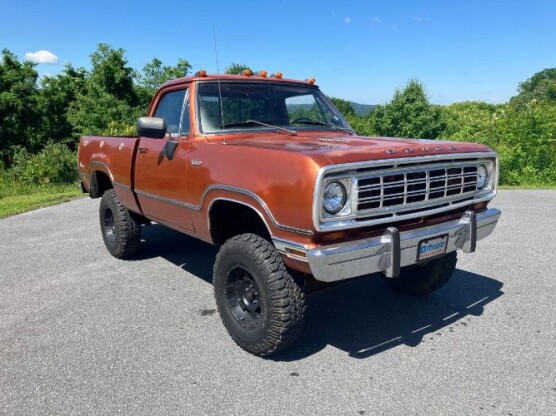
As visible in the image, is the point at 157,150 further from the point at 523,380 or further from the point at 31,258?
the point at 523,380

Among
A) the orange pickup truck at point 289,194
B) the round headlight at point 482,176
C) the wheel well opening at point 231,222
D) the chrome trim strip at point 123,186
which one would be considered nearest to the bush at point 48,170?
the chrome trim strip at point 123,186

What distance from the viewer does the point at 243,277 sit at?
343 cm

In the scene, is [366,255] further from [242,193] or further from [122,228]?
[122,228]

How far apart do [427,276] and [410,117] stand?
1629 inches

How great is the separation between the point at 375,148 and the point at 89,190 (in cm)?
443

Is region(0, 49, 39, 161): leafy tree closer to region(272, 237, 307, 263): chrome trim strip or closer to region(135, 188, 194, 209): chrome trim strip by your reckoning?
region(135, 188, 194, 209): chrome trim strip

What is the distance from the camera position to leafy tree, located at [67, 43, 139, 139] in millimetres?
27062

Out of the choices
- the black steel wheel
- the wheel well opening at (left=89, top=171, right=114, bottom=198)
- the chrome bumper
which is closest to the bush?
the wheel well opening at (left=89, top=171, right=114, bottom=198)

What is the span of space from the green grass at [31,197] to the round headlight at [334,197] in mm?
8389

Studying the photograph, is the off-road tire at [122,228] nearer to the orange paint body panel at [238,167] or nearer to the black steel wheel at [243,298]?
the orange paint body panel at [238,167]

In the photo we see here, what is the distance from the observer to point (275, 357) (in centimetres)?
326

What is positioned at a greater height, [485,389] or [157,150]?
[157,150]

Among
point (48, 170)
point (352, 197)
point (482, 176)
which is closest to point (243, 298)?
point (352, 197)

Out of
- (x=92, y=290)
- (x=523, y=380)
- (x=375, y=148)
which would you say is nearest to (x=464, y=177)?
(x=375, y=148)
